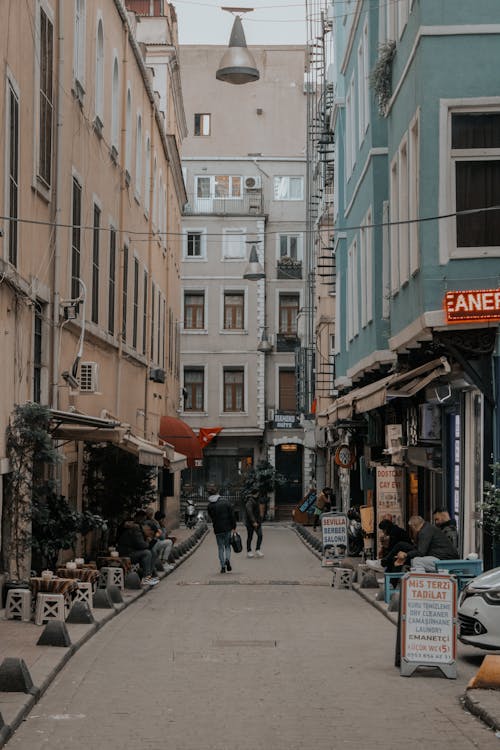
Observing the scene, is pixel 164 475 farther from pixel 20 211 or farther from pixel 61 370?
pixel 20 211

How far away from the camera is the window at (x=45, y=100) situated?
64.3 ft

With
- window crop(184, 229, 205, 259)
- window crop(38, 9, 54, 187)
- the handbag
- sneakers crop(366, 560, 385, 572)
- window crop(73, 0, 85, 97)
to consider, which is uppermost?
window crop(184, 229, 205, 259)

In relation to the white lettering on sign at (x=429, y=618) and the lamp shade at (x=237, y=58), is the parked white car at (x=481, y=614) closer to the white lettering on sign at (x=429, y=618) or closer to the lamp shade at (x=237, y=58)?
the white lettering on sign at (x=429, y=618)

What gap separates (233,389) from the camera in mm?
65812

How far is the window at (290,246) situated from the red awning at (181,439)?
89.4 feet

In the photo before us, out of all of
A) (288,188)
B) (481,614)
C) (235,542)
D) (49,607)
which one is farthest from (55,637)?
(288,188)

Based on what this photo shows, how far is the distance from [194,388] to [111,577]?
4432 cm

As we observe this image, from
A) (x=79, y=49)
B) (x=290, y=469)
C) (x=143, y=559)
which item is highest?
(x=79, y=49)

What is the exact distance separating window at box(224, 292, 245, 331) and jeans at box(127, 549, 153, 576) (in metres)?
42.1

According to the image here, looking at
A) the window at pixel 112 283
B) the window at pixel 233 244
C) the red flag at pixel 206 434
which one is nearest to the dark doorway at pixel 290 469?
the red flag at pixel 206 434

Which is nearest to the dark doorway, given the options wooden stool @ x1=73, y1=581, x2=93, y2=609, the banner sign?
the banner sign

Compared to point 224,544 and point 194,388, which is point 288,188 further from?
point 224,544

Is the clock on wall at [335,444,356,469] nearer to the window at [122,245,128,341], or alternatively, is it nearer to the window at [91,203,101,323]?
the window at [122,245,128,341]

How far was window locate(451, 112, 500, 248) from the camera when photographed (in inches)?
691
